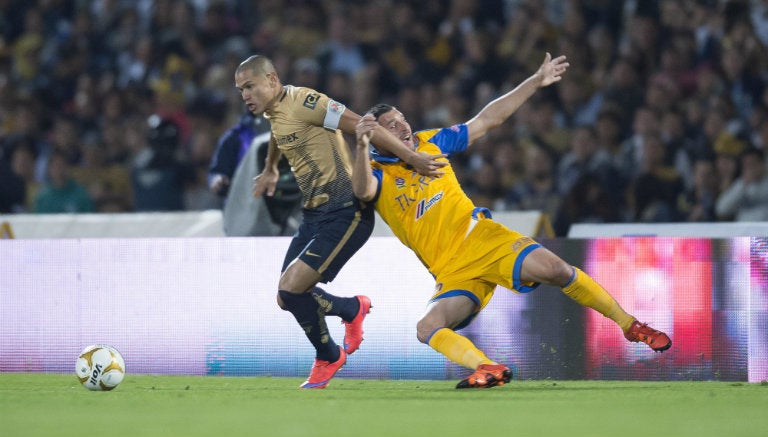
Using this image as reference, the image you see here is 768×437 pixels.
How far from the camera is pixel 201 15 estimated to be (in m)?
15.8

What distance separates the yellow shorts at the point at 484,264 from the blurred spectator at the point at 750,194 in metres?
4.10

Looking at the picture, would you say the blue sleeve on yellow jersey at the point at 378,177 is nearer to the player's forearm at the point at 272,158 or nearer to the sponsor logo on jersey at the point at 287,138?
the sponsor logo on jersey at the point at 287,138

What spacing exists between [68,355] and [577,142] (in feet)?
16.8

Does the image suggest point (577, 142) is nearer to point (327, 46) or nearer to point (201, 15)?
point (327, 46)

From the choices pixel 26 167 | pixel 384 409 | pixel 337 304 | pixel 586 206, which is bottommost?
pixel 384 409

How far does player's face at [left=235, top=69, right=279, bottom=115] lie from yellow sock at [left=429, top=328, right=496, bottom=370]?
1710mm

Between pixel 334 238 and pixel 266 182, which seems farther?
pixel 266 182

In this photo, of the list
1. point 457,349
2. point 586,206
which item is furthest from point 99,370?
point 586,206

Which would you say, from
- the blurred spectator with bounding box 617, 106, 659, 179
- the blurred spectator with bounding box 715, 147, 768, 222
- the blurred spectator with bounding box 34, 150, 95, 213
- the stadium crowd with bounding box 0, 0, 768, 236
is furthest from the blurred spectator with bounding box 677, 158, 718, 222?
the blurred spectator with bounding box 34, 150, 95, 213

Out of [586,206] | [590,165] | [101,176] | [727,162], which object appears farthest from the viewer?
[101,176]

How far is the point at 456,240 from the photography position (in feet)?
24.6

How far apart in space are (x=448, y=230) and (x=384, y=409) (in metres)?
1.50

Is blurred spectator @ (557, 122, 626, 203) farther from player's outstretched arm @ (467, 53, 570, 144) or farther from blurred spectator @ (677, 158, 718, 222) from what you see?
player's outstretched arm @ (467, 53, 570, 144)

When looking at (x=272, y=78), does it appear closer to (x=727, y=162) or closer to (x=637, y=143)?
(x=727, y=162)
